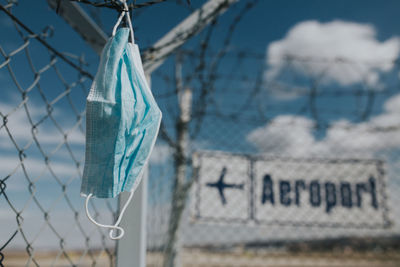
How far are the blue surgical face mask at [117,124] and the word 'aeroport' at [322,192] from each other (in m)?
2.03

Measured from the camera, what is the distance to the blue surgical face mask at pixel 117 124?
55 centimetres

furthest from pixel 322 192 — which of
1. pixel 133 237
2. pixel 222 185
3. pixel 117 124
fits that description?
pixel 117 124

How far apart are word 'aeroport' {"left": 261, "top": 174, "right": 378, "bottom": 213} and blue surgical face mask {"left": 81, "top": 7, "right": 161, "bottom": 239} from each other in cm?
203

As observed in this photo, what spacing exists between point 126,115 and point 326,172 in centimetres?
246

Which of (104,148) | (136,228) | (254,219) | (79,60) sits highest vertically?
(79,60)

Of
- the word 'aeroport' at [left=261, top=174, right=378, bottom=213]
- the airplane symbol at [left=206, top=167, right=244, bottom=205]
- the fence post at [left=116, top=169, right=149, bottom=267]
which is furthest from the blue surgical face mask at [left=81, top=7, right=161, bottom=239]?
the word 'aeroport' at [left=261, top=174, right=378, bottom=213]

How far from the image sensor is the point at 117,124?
553 millimetres

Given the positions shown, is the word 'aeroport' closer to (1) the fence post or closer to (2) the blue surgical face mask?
(1) the fence post

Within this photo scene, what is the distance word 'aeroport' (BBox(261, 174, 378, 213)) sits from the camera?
2.50 meters

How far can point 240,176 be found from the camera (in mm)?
2441

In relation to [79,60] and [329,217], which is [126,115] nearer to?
[79,60]

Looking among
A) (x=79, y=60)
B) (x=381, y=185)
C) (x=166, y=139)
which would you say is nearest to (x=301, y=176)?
(x=381, y=185)

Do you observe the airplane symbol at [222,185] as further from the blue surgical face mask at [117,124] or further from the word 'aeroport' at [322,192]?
the blue surgical face mask at [117,124]

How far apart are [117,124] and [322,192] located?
8.05 feet
